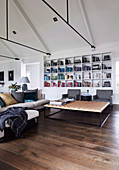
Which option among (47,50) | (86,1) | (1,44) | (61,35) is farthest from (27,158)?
(1,44)

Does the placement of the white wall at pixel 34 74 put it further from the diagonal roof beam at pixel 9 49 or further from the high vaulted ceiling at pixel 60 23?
the high vaulted ceiling at pixel 60 23

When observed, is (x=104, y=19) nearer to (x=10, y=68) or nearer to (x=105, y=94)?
(x=105, y=94)

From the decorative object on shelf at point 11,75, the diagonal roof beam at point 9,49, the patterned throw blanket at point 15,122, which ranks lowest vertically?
the patterned throw blanket at point 15,122

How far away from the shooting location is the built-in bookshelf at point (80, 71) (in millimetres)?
5930

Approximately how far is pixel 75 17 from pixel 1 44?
5.21m

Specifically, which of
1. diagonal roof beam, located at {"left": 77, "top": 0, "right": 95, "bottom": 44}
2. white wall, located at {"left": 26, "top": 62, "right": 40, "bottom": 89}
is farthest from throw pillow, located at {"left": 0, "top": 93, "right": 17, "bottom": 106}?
white wall, located at {"left": 26, "top": 62, "right": 40, "bottom": 89}

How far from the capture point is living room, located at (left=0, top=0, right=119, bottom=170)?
1.76 m

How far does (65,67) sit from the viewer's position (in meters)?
6.80

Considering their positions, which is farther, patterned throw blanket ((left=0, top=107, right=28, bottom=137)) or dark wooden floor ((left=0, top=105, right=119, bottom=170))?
patterned throw blanket ((left=0, top=107, right=28, bottom=137))

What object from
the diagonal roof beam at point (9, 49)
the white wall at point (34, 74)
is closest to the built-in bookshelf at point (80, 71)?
the diagonal roof beam at point (9, 49)

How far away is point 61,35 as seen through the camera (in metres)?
5.95

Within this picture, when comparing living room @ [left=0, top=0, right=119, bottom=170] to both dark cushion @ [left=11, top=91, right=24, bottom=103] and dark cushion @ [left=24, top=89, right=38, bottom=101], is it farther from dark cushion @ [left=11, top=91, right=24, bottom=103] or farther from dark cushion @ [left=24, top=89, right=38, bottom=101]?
dark cushion @ [left=11, top=91, right=24, bottom=103]

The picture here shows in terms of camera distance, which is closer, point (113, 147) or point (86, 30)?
point (113, 147)

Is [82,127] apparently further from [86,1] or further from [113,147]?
[86,1]
